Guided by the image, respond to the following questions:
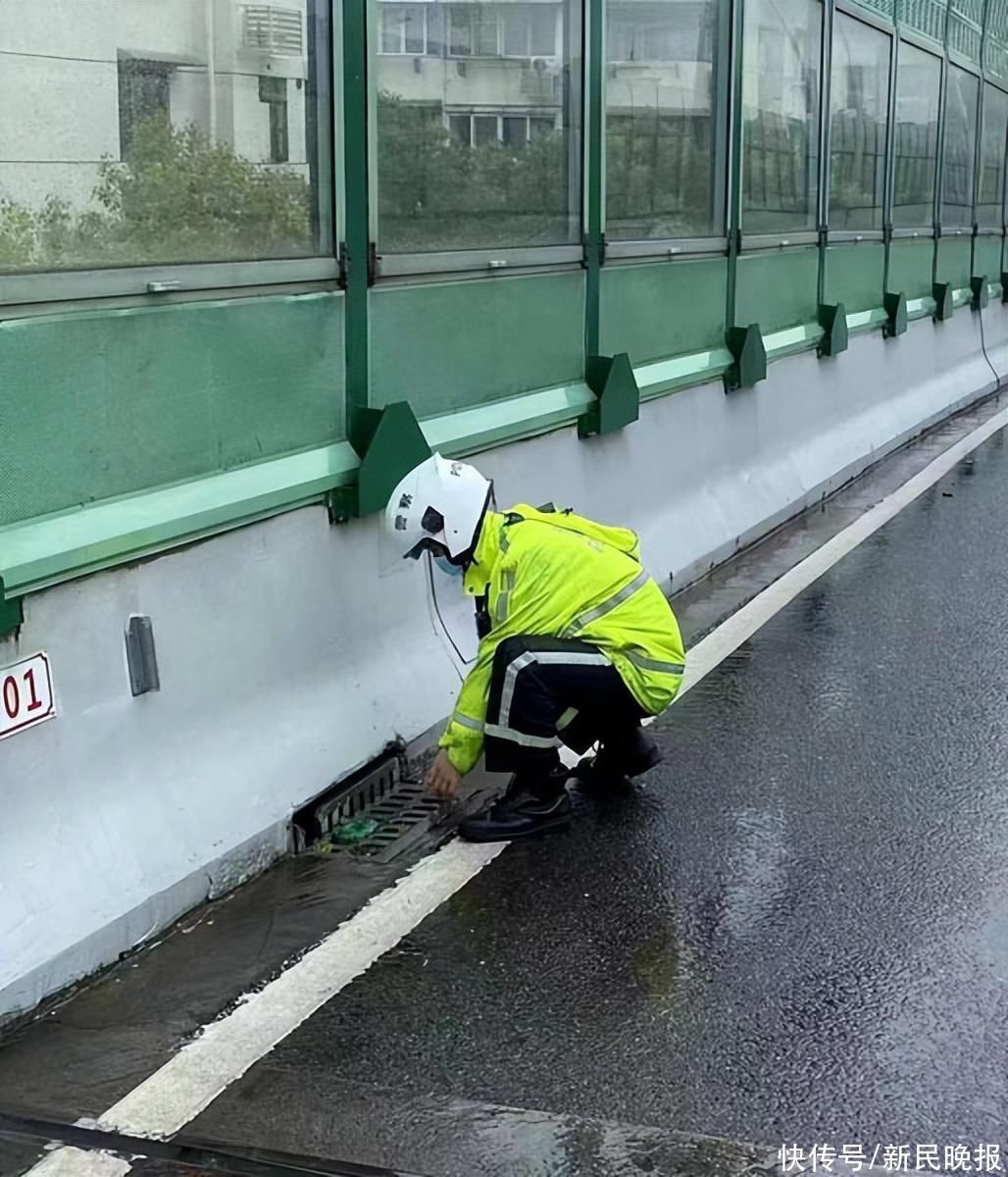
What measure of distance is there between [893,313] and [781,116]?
2.94 meters

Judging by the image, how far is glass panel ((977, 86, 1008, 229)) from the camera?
60.3ft

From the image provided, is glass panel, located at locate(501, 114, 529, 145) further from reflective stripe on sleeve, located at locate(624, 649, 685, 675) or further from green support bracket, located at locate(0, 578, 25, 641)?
green support bracket, located at locate(0, 578, 25, 641)

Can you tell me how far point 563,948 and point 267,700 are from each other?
127cm

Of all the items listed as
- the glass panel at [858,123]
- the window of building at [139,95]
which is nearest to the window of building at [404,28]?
the window of building at [139,95]

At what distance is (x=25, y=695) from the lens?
4215mm

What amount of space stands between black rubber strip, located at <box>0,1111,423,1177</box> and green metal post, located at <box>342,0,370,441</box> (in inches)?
109

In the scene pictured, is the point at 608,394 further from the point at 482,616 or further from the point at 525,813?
the point at 525,813

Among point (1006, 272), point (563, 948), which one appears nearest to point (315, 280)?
point (563, 948)

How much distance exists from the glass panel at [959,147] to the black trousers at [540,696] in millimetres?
12341

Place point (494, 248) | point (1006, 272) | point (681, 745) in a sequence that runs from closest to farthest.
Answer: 1. point (681, 745)
2. point (494, 248)
3. point (1006, 272)

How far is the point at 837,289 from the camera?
12.4 metres

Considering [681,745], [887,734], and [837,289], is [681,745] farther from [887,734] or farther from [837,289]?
[837,289]

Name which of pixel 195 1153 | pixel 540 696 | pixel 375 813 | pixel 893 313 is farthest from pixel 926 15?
pixel 195 1153

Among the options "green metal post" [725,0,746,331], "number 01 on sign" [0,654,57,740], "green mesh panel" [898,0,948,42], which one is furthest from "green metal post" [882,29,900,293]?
"number 01 on sign" [0,654,57,740]
